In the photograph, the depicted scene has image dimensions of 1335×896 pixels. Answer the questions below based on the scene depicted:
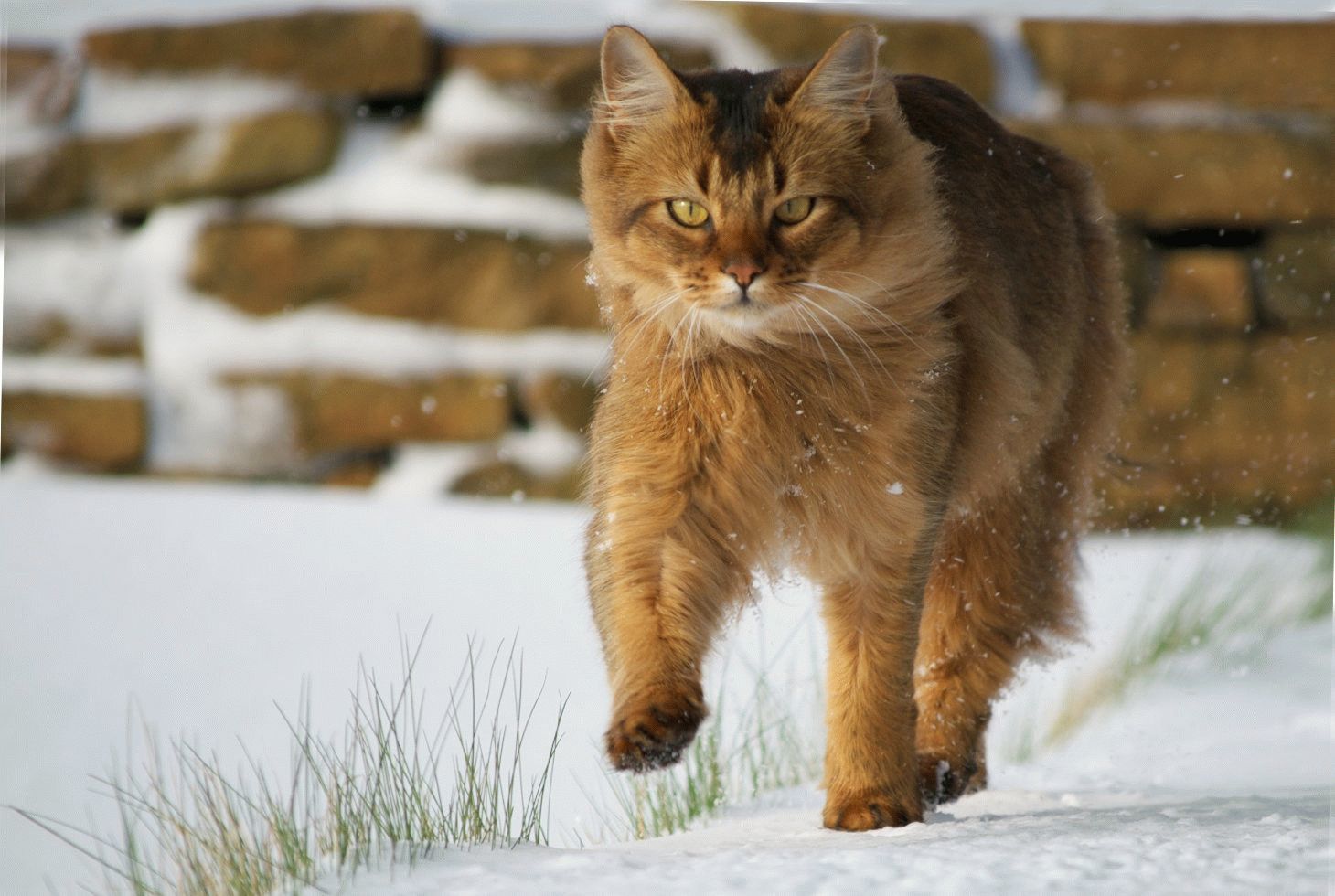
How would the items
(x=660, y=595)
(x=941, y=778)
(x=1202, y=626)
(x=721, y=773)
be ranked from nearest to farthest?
(x=660, y=595), (x=941, y=778), (x=721, y=773), (x=1202, y=626)

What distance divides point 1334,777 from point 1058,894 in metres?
1.80

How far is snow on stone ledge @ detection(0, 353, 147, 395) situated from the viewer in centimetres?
588

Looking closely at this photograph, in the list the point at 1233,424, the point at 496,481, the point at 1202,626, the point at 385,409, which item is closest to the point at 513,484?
the point at 496,481

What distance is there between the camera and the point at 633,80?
104 inches

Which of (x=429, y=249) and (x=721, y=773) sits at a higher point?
(x=429, y=249)

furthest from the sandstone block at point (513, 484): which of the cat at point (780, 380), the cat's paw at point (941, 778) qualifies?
the cat at point (780, 380)

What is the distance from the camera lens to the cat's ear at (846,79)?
2537 millimetres

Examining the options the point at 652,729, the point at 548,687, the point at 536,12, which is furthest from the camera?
the point at 536,12

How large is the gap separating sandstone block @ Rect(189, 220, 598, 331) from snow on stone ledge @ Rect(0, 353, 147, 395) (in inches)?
18.3

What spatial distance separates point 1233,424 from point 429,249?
3331 mm

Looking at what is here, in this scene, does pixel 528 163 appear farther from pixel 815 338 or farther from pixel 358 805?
pixel 358 805

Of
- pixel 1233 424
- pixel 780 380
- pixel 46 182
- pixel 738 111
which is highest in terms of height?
pixel 46 182

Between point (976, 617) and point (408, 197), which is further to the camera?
point (408, 197)

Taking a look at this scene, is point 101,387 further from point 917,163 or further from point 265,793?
point 917,163
